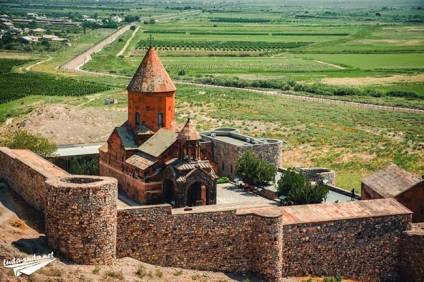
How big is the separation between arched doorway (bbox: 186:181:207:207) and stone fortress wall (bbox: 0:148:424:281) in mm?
5885

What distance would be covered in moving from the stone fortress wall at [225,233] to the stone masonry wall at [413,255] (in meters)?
0.03

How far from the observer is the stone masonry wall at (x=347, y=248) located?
77.3 ft

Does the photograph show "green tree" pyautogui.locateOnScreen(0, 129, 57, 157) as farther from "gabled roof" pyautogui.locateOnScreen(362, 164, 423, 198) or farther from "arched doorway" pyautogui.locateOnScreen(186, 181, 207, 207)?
"gabled roof" pyautogui.locateOnScreen(362, 164, 423, 198)

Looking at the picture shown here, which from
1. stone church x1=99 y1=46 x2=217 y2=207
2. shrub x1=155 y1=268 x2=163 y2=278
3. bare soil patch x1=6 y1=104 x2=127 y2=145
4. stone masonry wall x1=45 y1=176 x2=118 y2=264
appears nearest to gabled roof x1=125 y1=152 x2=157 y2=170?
stone church x1=99 y1=46 x2=217 y2=207

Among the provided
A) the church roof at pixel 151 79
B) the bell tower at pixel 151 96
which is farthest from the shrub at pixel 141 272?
the church roof at pixel 151 79

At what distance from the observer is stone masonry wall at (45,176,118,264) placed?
20000 mm

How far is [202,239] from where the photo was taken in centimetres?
2256

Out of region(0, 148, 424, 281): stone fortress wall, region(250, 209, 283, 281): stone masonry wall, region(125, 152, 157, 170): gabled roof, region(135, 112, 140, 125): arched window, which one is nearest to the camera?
region(0, 148, 424, 281): stone fortress wall

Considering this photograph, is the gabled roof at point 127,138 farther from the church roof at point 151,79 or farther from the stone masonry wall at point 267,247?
the stone masonry wall at point 267,247

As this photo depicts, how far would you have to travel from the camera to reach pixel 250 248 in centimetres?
2300

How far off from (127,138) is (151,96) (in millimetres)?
2104

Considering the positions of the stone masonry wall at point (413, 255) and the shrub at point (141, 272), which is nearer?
the shrub at point (141, 272)

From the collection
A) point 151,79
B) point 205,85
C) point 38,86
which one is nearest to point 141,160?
point 151,79

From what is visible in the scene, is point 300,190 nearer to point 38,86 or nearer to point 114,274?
point 114,274
